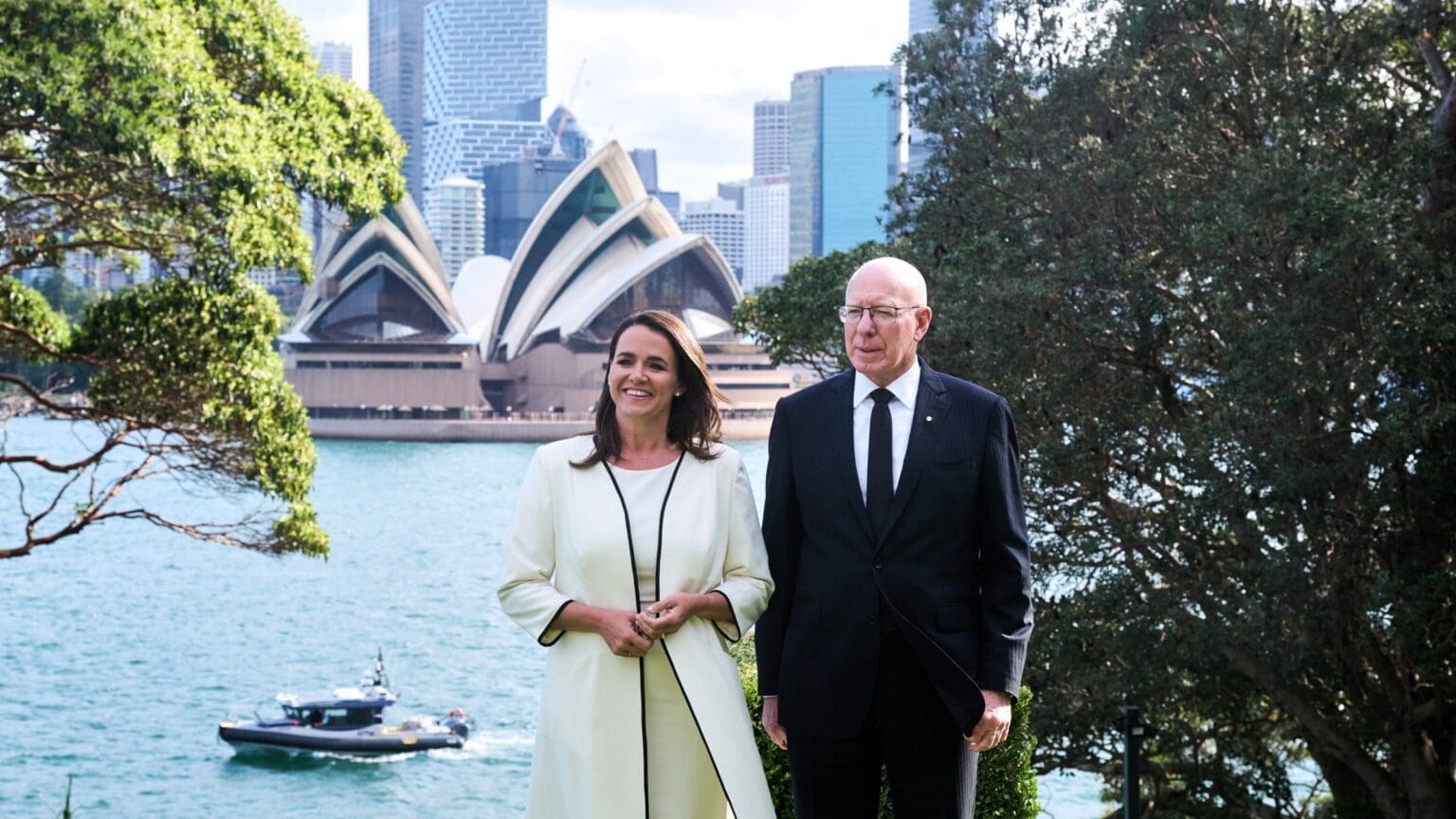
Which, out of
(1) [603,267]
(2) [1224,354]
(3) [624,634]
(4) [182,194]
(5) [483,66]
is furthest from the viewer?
(5) [483,66]

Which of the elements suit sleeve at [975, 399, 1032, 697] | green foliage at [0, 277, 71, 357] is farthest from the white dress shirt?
green foliage at [0, 277, 71, 357]

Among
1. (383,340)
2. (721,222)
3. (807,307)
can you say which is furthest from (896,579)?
(721,222)

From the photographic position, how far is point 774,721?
219cm

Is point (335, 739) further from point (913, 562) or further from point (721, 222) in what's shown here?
point (721, 222)

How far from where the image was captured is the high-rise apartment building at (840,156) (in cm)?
10394

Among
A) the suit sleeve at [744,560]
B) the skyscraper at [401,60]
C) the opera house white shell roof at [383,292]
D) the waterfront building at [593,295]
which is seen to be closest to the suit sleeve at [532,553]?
the suit sleeve at [744,560]

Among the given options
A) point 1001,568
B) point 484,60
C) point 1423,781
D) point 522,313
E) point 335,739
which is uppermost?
point 484,60

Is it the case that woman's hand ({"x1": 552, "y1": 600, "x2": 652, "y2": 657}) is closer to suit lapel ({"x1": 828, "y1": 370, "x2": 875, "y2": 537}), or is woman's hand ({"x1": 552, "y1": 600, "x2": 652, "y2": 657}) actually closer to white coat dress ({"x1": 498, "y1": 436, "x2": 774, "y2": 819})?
white coat dress ({"x1": 498, "y1": 436, "x2": 774, "y2": 819})

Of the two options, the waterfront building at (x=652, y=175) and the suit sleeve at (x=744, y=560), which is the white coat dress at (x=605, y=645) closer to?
the suit sleeve at (x=744, y=560)

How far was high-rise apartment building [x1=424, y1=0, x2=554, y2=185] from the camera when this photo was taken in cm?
16838

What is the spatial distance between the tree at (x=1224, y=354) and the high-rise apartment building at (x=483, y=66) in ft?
530

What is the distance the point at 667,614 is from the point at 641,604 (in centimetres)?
7

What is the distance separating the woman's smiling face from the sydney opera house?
41.0 metres

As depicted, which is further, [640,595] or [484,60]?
[484,60]
